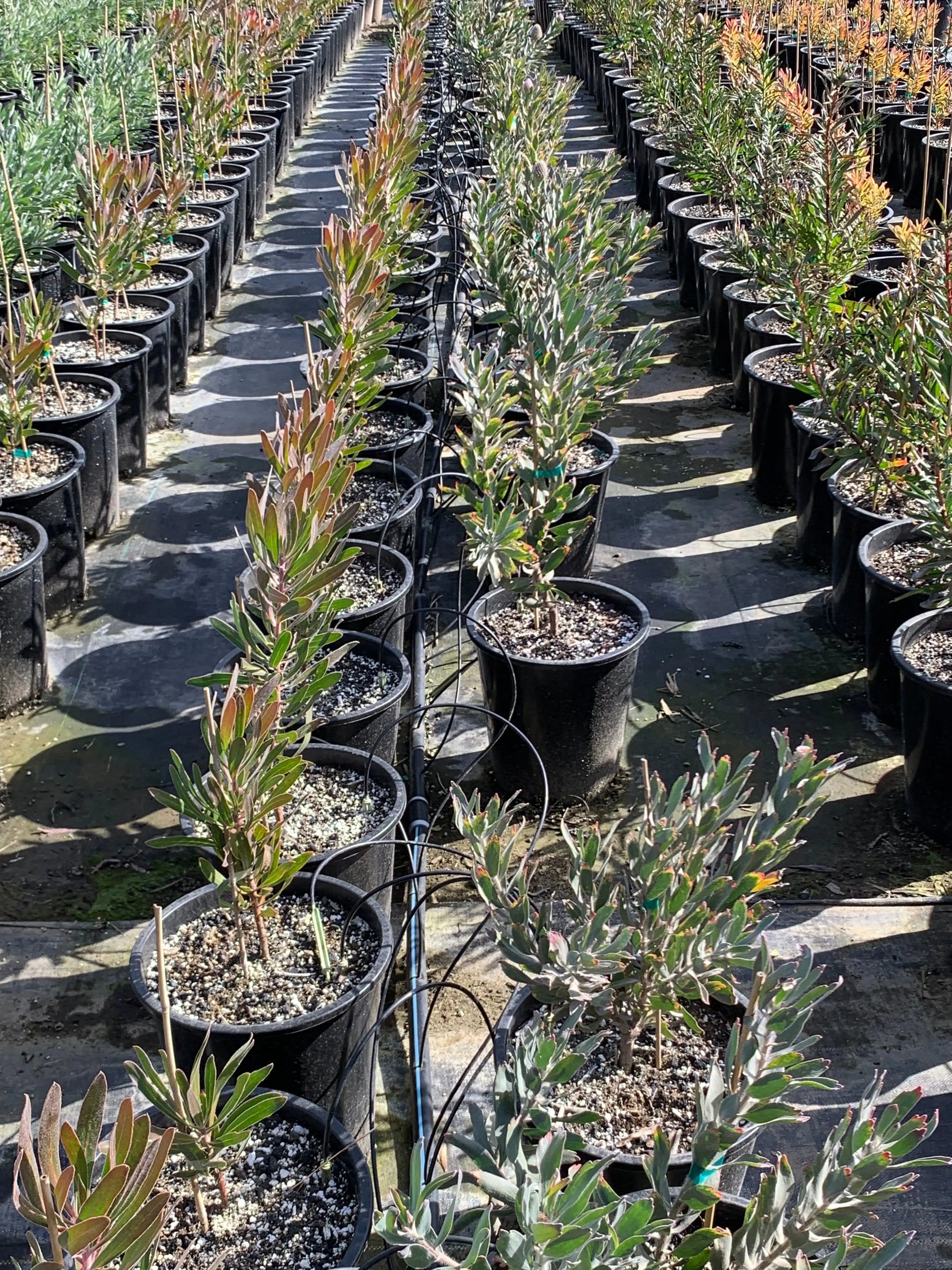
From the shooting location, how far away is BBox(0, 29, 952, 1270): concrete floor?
2.81 metres

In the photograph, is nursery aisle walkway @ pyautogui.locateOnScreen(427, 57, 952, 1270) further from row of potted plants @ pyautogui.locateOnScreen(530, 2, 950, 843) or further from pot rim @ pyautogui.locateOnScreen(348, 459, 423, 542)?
pot rim @ pyautogui.locateOnScreen(348, 459, 423, 542)

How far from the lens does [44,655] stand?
4.04 meters

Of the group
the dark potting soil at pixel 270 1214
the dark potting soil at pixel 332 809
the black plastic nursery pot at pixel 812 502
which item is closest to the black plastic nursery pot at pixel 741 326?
the black plastic nursery pot at pixel 812 502

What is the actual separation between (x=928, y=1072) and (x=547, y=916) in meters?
1.22

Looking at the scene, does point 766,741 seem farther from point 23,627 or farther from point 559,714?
point 23,627

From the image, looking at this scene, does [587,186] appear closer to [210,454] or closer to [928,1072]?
[210,454]

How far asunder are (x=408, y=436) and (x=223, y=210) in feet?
11.6

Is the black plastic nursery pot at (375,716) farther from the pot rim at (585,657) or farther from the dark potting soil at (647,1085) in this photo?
the dark potting soil at (647,1085)

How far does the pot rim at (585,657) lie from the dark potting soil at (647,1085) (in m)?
1.16

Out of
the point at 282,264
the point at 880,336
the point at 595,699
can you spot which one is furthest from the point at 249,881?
the point at 282,264

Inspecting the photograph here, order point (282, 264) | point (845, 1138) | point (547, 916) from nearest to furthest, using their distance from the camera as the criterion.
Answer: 1. point (845, 1138)
2. point (547, 916)
3. point (282, 264)

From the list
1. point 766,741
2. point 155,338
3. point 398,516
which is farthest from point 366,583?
point 155,338

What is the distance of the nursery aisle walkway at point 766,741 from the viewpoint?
2760 mm

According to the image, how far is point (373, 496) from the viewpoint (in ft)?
14.3
